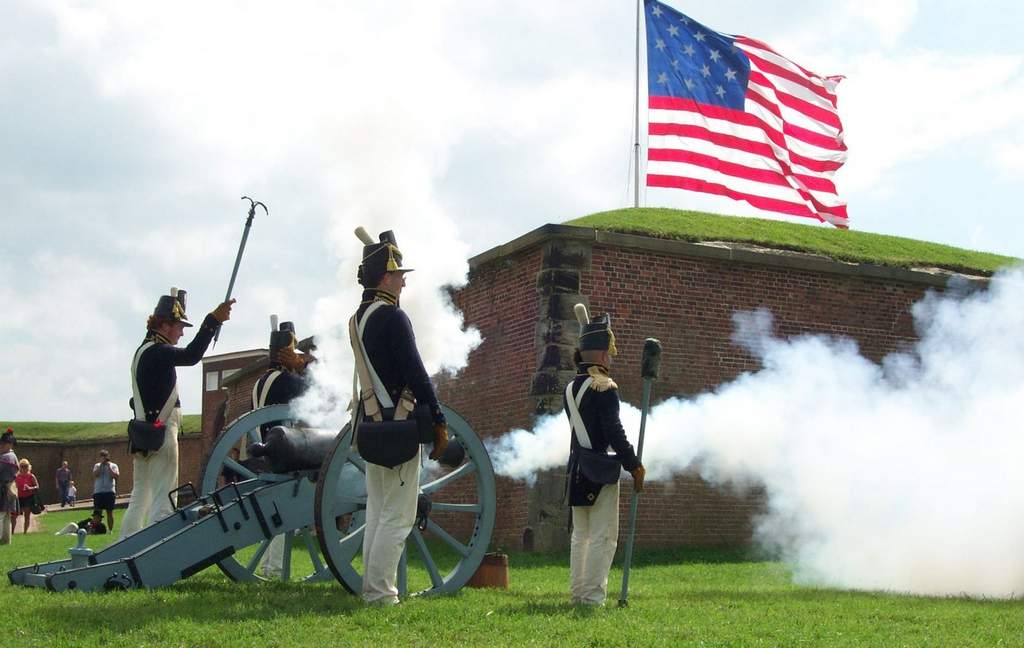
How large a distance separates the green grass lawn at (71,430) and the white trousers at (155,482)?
108 feet

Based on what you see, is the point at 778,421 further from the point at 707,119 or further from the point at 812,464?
the point at 707,119

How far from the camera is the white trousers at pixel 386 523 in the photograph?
5.76 m

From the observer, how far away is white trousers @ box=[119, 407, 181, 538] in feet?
25.2

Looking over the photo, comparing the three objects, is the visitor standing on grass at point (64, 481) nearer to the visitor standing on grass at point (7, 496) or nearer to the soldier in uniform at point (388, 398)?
the visitor standing on grass at point (7, 496)

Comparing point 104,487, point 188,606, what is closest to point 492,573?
point 188,606

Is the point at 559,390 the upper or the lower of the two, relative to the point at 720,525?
upper

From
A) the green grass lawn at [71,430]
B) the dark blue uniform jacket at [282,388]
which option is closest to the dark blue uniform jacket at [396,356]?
the dark blue uniform jacket at [282,388]

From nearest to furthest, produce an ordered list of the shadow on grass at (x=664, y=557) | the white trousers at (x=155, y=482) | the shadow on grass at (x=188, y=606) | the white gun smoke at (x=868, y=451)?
the shadow on grass at (x=188, y=606) → the white trousers at (x=155, y=482) → the white gun smoke at (x=868, y=451) → the shadow on grass at (x=664, y=557)

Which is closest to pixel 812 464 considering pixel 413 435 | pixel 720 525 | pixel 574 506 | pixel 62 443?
pixel 720 525

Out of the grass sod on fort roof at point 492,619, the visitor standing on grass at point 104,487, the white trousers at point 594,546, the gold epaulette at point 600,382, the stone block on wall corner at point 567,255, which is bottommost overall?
the grass sod on fort roof at point 492,619

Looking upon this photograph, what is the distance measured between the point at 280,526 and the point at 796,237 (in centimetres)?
992

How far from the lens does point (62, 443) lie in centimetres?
4175

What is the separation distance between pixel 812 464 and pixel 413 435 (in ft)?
18.6

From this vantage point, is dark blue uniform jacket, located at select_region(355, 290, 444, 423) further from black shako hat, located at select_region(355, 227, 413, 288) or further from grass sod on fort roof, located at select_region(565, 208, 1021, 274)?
grass sod on fort roof, located at select_region(565, 208, 1021, 274)
